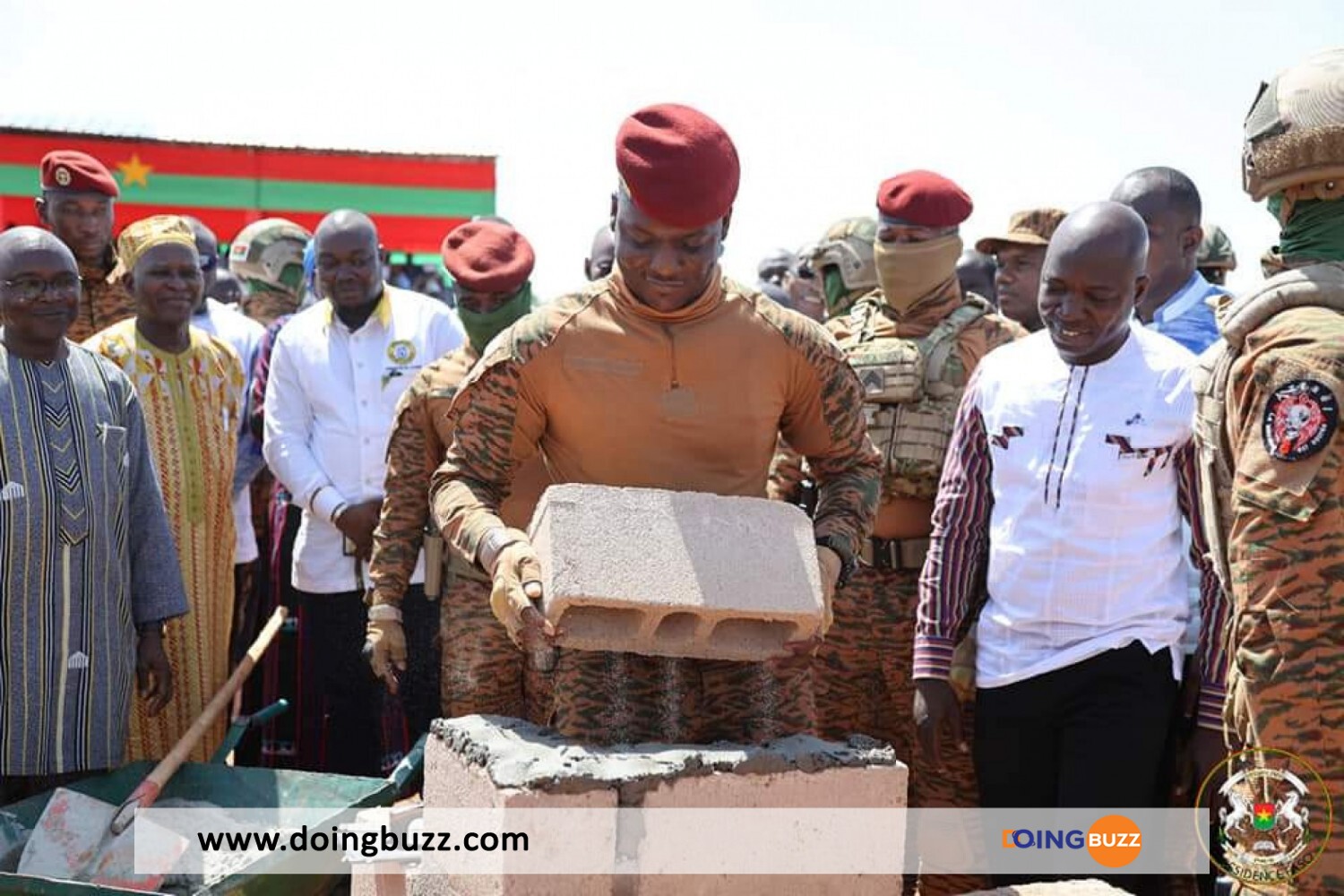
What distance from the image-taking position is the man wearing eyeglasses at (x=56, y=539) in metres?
4.52

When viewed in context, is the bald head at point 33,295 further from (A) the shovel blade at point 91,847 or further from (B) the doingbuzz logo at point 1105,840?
(B) the doingbuzz logo at point 1105,840

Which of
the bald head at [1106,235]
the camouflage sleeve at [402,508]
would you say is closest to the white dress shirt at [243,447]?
the camouflage sleeve at [402,508]

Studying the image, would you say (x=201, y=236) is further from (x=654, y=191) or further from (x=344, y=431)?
(x=654, y=191)

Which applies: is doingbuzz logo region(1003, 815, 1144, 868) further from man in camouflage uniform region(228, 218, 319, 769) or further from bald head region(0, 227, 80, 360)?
bald head region(0, 227, 80, 360)

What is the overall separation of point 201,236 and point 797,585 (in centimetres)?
652

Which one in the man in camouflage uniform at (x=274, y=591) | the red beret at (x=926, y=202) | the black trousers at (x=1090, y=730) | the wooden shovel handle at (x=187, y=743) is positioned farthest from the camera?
the man in camouflage uniform at (x=274, y=591)

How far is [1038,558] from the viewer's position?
12.7 feet

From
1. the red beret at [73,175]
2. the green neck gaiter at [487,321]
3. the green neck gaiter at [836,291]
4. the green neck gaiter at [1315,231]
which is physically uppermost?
the red beret at [73,175]

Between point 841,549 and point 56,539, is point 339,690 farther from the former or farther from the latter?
point 841,549

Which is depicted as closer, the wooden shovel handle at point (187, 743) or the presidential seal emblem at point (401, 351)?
the wooden shovel handle at point (187, 743)

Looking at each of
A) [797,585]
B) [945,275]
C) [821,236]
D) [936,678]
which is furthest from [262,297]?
[797,585]

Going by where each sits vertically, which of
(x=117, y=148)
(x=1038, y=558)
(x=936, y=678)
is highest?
(x=117, y=148)

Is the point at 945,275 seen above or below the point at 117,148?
below

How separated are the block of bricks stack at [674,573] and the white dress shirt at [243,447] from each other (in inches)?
135
